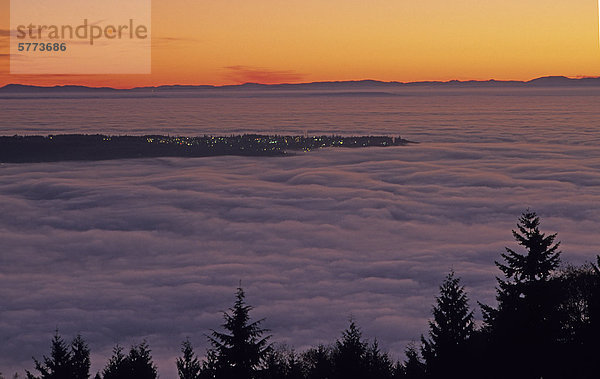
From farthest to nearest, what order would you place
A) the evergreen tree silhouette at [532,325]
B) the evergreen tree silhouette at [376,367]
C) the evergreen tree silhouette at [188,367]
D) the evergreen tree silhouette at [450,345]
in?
1. the evergreen tree silhouette at [188,367]
2. the evergreen tree silhouette at [376,367]
3. the evergreen tree silhouette at [450,345]
4. the evergreen tree silhouette at [532,325]

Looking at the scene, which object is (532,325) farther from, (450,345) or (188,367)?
(188,367)

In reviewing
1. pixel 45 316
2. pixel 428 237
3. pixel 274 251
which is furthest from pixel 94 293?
pixel 428 237

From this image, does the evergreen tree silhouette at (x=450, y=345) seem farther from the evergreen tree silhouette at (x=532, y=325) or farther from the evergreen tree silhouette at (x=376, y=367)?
the evergreen tree silhouette at (x=376, y=367)

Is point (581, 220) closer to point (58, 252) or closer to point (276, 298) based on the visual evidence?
point (276, 298)

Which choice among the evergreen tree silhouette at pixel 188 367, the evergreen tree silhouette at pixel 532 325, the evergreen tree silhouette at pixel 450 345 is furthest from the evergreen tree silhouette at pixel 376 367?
the evergreen tree silhouette at pixel 188 367

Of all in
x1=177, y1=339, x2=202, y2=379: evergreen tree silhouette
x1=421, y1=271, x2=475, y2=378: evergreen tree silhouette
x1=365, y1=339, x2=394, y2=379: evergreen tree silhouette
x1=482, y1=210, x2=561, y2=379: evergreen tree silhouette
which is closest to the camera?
x1=482, y1=210, x2=561, y2=379: evergreen tree silhouette

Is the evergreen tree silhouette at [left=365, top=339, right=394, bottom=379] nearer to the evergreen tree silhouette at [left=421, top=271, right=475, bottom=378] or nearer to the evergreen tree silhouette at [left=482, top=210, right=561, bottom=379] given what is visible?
the evergreen tree silhouette at [left=421, top=271, right=475, bottom=378]

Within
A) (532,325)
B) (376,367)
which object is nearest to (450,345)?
(532,325)

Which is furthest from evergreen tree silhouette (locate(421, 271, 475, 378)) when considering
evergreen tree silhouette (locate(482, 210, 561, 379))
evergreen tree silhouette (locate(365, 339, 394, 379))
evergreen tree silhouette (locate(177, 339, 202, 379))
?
evergreen tree silhouette (locate(177, 339, 202, 379))

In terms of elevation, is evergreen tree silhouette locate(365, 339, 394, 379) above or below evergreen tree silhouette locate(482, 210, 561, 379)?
below

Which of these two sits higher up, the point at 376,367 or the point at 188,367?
the point at 188,367

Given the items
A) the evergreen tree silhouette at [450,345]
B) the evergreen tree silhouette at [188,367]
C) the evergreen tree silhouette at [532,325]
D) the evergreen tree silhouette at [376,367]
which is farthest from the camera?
the evergreen tree silhouette at [188,367]
